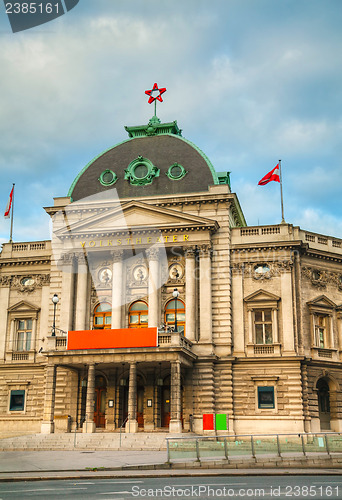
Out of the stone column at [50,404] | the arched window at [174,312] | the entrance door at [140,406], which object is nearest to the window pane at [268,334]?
the arched window at [174,312]

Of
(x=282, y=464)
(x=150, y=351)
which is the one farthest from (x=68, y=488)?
(x=150, y=351)

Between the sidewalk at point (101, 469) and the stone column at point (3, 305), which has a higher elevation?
the stone column at point (3, 305)

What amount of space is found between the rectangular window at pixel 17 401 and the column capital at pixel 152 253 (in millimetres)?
15836

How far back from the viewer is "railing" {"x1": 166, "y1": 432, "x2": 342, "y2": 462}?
84.9 ft

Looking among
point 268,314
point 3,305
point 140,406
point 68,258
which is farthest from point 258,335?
point 3,305

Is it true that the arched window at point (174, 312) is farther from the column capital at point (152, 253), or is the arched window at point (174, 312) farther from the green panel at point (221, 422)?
the green panel at point (221, 422)

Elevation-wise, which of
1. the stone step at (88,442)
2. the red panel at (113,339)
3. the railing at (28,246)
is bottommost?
the stone step at (88,442)

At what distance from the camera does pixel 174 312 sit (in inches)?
1991

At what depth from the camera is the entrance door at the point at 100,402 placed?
49344mm

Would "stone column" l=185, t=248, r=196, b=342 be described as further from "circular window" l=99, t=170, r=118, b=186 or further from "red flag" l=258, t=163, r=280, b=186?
"circular window" l=99, t=170, r=118, b=186

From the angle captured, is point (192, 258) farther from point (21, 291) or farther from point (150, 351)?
point (21, 291)

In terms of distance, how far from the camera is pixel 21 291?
181ft

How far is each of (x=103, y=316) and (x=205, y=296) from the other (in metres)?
8.88

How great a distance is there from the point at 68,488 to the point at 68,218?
36083 mm
